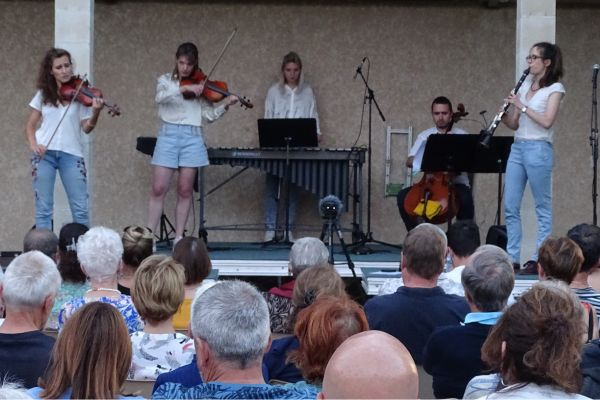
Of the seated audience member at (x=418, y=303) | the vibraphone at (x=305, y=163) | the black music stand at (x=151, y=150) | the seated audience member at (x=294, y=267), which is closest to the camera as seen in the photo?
the seated audience member at (x=418, y=303)

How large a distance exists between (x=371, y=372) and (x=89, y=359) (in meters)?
1.03

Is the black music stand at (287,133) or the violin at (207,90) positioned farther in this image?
the black music stand at (287,133)

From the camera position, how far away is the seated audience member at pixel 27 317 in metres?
3.35

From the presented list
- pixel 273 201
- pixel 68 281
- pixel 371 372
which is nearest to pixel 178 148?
pixel 273 201

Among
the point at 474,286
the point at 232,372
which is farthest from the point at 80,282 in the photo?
the point at 232,372

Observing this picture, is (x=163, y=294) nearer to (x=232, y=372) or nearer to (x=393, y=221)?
(x=232, y=372)

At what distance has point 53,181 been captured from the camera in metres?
7.70

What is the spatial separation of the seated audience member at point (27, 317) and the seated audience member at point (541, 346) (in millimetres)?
1646

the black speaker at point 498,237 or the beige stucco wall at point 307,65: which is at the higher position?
the beige stucco wall at point 307,65

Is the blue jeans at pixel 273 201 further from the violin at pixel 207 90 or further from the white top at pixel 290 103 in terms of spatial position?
the violin at pixel 207 90

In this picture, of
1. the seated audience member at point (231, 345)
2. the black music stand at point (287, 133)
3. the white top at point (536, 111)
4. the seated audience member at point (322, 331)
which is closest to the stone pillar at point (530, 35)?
the white top at point (536, 111)

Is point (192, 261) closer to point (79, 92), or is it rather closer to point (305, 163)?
point (79, 92)

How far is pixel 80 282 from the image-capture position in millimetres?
4988

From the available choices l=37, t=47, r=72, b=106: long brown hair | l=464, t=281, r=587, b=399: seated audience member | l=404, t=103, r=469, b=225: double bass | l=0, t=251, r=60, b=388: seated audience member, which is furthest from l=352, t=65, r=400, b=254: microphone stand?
l=464, t=281, r=587, b=399: seated audience member
